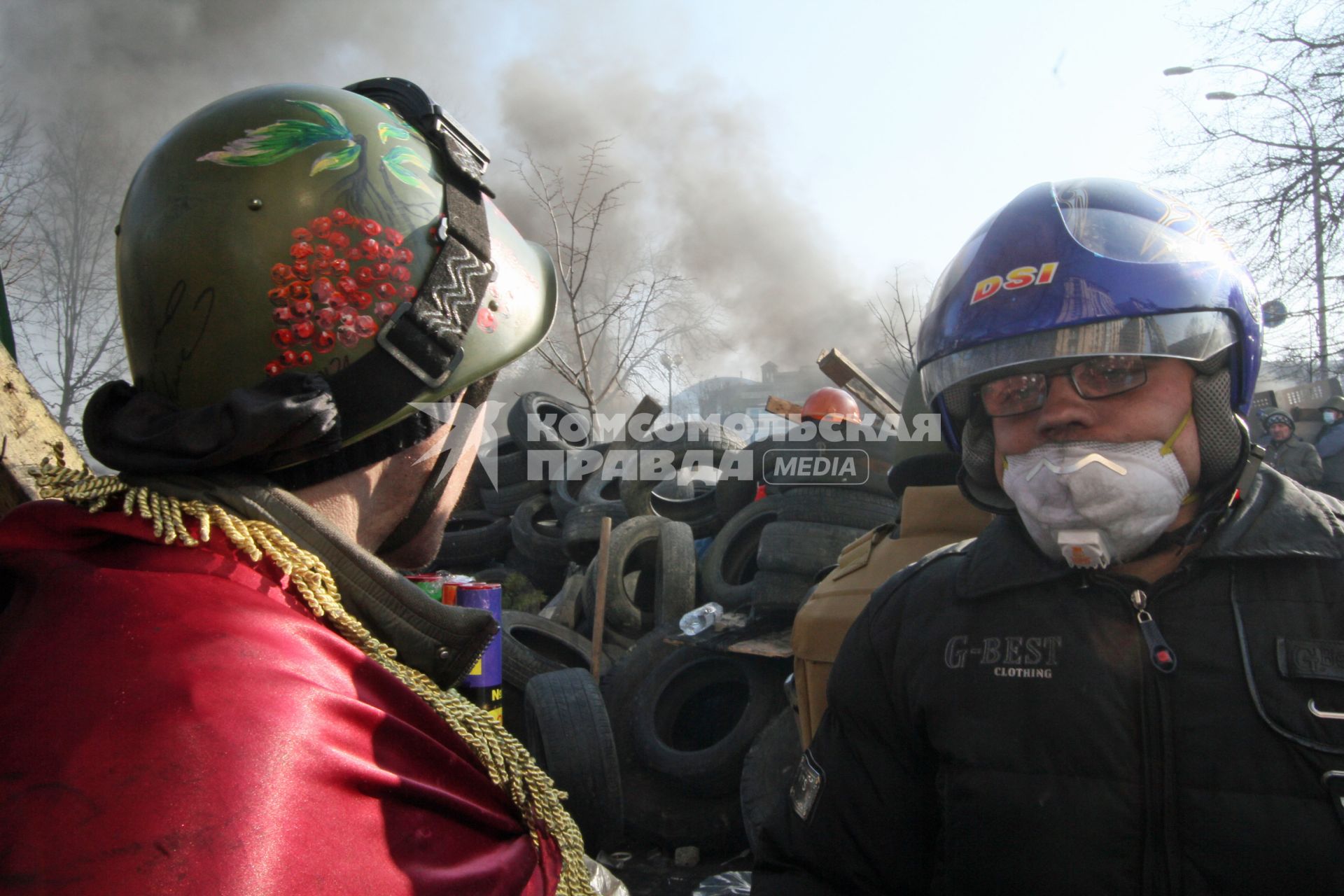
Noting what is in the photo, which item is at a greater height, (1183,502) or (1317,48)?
(1317,48)

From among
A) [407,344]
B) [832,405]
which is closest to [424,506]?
[407,344]

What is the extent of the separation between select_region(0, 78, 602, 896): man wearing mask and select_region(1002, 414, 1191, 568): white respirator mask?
1.05m

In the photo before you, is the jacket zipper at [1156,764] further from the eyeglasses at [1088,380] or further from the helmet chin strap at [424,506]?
the helmet chin strap at [424,506]

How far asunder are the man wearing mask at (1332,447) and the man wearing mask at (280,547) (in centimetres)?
1143

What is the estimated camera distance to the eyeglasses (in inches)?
62.7

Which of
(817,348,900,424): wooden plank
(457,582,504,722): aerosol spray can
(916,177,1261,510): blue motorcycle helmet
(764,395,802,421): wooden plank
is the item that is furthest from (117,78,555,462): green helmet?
(764,395,802,421): wooden plank

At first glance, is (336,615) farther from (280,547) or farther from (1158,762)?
(1158,762)

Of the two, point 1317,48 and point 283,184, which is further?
point 1317,48

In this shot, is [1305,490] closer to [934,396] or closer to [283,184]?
[934,396]

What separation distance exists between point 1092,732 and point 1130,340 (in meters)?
0.72

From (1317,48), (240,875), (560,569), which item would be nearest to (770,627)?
(560,569)

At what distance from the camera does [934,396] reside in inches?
79.7

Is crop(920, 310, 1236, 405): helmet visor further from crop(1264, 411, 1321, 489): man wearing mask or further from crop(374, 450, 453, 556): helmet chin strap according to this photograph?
crop(1264, 411, 1321, 489): man wearing mask

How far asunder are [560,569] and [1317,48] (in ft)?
46.2
